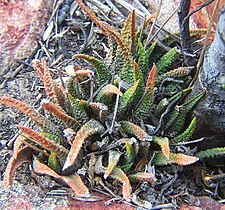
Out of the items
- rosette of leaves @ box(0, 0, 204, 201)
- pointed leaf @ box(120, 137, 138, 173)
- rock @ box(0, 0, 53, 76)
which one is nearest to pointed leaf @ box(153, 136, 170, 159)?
rosette of leaves @ box(0, 0, 204, 201)

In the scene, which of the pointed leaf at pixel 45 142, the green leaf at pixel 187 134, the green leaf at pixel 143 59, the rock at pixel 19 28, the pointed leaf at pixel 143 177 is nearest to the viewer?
the pointed leaf at pixel 45 142

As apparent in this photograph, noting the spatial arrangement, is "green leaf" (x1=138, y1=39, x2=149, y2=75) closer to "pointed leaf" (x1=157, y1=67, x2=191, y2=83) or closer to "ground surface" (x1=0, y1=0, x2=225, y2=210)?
"pointed leaf" (x1=157, y1=67, x2=191, y2=83)

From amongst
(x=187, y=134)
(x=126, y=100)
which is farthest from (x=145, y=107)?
(x=187, y=134)

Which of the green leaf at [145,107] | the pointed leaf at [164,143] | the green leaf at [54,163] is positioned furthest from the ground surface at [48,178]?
the green leaf at [145,107]

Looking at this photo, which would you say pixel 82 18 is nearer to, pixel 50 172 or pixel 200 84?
pixel 200 84

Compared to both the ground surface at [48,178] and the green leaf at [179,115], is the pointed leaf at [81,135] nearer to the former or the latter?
the ground surface at [48,178]

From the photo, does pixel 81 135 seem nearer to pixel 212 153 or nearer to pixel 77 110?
pixel 77 110
